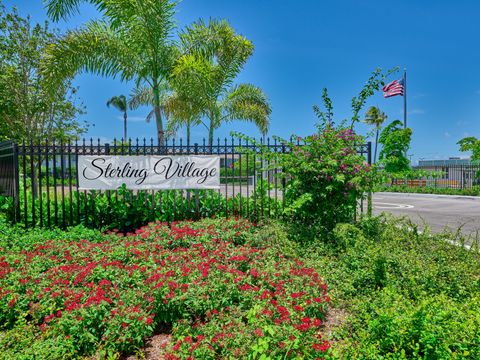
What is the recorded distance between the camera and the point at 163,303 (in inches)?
140

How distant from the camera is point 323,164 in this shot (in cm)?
681

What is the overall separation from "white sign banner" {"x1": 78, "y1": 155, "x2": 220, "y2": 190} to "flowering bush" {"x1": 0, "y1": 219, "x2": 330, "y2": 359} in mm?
2706

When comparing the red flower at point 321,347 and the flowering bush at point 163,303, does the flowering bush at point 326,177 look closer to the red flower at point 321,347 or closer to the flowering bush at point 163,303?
the flowering bush at point 163,303

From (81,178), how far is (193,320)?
17.9ft

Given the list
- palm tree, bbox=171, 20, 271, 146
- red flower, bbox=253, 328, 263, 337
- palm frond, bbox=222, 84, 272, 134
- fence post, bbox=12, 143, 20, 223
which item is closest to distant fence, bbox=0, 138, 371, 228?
fence post, bbox=12, 143, 20, 223

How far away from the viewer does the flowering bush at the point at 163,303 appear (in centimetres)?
292

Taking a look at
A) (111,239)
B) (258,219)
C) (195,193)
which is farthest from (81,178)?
(258,219)

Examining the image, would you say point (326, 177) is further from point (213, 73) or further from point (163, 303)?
point (213, 73)

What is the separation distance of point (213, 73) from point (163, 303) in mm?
9363

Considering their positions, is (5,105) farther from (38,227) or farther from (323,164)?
(323,164)

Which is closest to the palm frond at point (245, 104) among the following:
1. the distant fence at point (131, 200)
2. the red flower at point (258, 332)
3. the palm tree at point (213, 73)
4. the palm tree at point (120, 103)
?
the palm tree at point (213, 73)

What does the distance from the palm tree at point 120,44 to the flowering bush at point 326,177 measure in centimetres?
523

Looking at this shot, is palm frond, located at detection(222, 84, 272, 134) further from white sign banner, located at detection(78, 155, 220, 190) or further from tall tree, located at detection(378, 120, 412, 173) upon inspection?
tall tree, located at detection(378, 120, 412, 173)

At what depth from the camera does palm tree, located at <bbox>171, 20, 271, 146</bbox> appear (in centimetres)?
1050
